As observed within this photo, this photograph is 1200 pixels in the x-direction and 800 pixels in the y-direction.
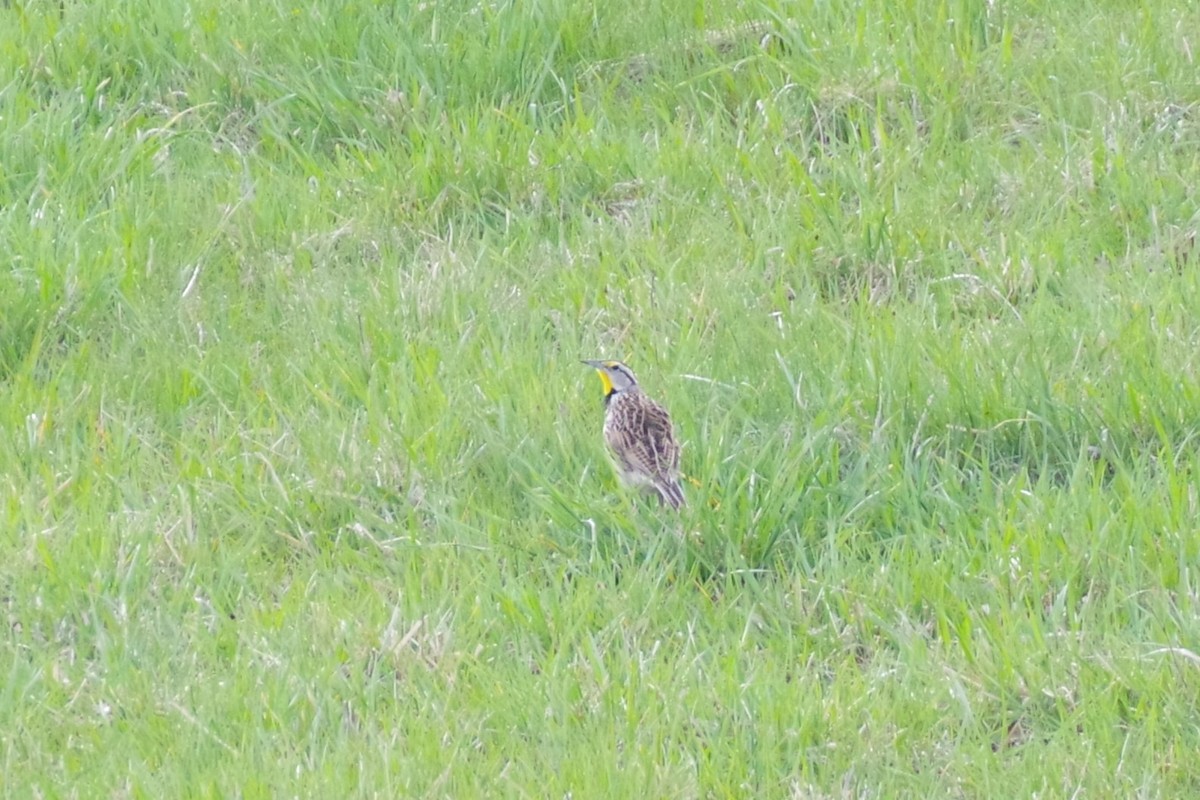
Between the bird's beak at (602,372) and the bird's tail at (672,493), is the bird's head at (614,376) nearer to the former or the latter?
the bird's beak at (602,372)

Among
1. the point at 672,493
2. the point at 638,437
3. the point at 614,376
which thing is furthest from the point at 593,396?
the point at 672,493

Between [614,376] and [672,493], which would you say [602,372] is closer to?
[614,376]

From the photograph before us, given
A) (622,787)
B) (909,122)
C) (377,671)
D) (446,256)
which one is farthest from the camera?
(909,122)

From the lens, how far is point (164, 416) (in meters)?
6.12

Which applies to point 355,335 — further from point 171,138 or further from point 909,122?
point 909,122

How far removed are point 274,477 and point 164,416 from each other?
741 millimetres

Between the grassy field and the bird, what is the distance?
90 millimetres

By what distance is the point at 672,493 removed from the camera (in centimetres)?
531

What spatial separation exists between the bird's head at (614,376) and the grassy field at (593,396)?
4.8 inches

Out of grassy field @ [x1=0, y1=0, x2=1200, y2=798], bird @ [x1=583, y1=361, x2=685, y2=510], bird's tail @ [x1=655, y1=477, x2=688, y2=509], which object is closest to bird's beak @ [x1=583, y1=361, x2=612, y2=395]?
bird @ [x1=583, y1=361, x2=685, y2=510]

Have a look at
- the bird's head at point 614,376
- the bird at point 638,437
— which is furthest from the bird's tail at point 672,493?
the bird's head at point 614,376

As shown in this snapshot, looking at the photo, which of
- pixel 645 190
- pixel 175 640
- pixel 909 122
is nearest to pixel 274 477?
pixel 175 640

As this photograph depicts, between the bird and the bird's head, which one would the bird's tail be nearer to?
the bird

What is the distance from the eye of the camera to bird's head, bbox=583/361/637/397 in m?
5.94
